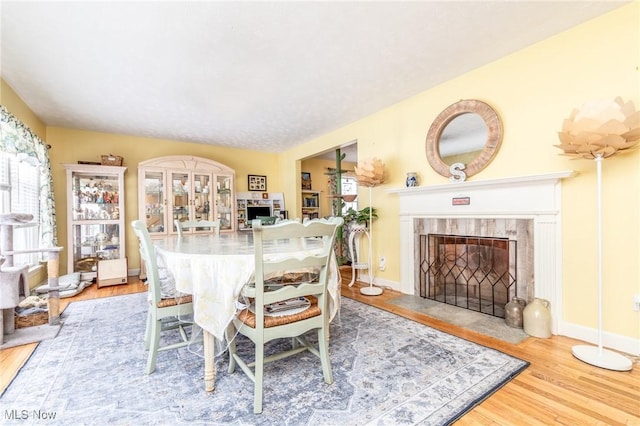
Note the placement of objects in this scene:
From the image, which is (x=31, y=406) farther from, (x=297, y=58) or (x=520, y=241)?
(x=520, y=241)

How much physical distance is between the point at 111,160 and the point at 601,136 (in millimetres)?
5526

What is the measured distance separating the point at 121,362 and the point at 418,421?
184cm

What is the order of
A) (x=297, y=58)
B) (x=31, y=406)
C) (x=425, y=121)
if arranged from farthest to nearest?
1. (x=425, y=121)
2. (x=297, y=58)
3. (x=31, y=406)

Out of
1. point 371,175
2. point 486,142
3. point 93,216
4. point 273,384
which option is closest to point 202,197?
point 93,216

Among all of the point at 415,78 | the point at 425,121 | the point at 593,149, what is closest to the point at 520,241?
the point at 593,149

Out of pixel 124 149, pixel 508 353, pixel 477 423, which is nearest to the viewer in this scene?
pixel 477 423

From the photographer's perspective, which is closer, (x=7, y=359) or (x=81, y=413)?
(x=81, y=413)

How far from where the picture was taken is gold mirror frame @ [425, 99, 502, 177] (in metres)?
2.59

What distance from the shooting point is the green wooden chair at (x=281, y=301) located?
1372mm

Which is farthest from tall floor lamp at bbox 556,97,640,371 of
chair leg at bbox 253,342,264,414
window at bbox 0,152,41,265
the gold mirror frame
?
window at bbox 0,152,41,265

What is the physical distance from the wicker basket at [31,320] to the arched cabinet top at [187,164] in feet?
8.13

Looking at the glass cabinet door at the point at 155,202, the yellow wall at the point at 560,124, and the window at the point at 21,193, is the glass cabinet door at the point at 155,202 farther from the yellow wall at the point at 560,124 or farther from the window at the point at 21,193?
the yellow wall at the point at 560,124

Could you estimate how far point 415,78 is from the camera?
286 cm

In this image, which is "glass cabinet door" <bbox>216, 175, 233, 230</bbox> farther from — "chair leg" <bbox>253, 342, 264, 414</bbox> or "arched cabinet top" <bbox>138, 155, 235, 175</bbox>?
"chair leg" <bbox>253, 342, 264, 414</bbox>
